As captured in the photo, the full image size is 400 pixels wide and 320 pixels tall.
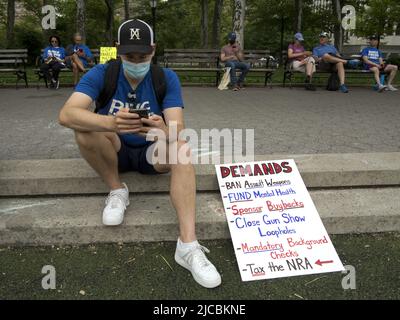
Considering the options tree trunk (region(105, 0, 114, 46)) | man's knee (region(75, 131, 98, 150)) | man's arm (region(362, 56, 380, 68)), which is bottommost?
man's knee (region(75, 131, 98, 150))

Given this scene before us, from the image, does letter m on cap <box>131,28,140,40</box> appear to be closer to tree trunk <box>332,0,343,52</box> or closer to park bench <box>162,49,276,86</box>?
park bench <box>162,49,276,86</box>

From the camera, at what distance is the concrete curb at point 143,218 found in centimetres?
293

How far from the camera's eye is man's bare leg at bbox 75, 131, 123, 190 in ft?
9.39

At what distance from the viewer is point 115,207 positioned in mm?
2959

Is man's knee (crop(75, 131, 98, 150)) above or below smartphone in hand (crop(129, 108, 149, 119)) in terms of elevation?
below

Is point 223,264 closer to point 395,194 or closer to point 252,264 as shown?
point 252,264

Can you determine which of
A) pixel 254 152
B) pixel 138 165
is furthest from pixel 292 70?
pixel 138 165

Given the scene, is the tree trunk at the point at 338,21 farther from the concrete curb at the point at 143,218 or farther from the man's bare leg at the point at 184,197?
the man's bare leg at the point at 184,197

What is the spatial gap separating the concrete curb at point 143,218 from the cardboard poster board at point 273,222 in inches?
6.1

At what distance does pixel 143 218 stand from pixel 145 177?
414mm

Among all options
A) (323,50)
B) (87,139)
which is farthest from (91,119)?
(323,50)

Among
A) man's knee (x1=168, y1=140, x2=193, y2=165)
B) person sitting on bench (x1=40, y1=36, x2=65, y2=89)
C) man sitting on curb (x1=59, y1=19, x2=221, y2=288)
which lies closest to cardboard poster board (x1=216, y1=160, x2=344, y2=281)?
man sitting on curb (x1=59, y1=19, x2=221, y2=288)

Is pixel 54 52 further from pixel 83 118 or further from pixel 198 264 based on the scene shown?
pixel 198 264

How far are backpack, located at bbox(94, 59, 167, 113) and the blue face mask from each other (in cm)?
→ 9
